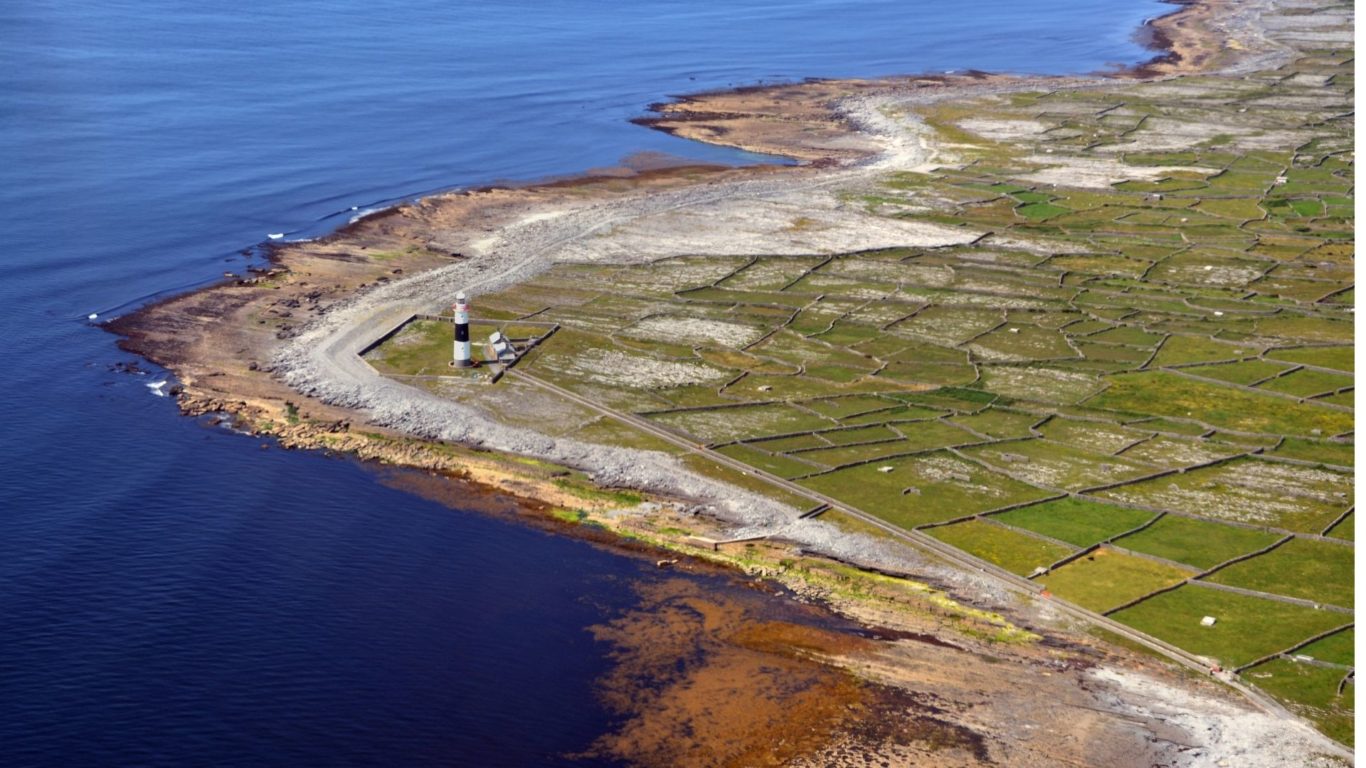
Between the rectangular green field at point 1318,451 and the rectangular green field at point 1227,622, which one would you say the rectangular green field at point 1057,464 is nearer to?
the rectangular green field at point 1318,451

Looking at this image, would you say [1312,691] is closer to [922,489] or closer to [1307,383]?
[922,489]

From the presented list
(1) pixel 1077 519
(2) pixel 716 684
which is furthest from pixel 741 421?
(2) pixel 716 684

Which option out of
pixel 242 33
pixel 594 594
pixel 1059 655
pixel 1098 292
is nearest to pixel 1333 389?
pixel 1098 292

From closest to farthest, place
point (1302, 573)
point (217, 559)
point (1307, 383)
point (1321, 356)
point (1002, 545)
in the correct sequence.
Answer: point (1302, 573) → point (217, 559) → point (1002, 545) → point (1307, 383) → point (1321, 356)

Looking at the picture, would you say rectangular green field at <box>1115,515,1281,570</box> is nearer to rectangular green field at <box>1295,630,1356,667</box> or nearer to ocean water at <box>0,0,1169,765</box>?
rectangular green field at <box>1295,630,1356,667</box>

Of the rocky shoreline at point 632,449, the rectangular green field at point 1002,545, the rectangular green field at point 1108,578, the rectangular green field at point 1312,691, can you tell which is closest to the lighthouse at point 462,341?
the rocky shoreline at point 632,449

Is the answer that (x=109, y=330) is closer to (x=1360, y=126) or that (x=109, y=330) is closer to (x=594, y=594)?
(x=594, y=594)
